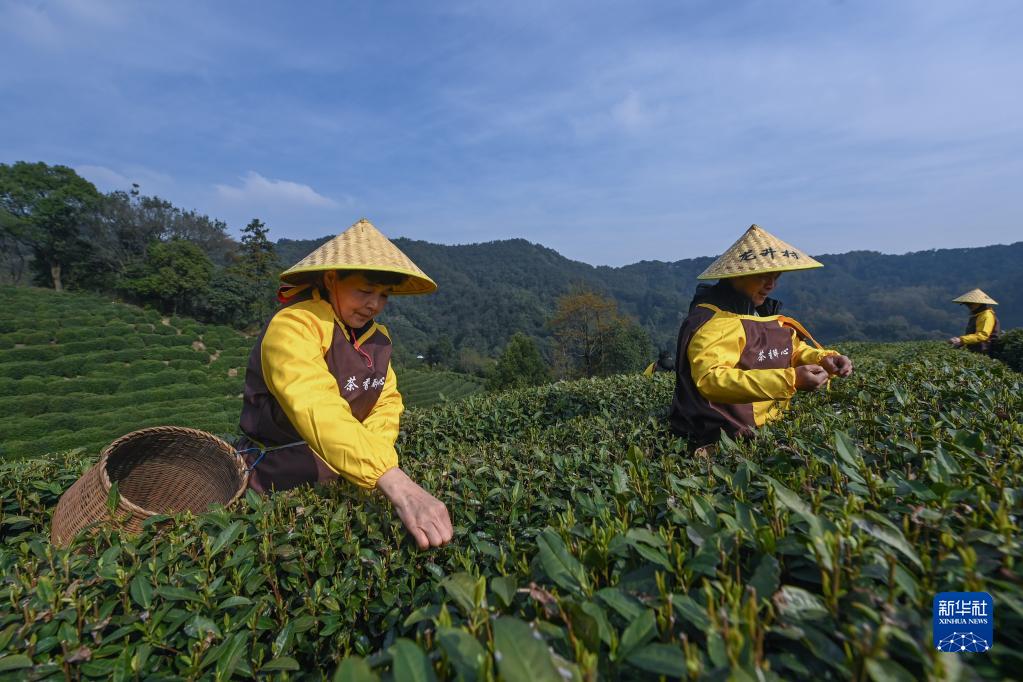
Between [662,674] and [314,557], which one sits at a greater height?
[662,674]

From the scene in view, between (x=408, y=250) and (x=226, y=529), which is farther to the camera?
(x=408, y=250)

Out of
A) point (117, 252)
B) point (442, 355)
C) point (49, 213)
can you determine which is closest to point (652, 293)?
point (442, 355)

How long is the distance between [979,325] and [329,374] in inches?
480

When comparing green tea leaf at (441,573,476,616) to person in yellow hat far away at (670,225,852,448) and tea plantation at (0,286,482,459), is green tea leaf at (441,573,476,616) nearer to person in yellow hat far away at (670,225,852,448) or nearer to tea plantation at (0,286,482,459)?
person in yellow hat far away at (670,225,852,448)

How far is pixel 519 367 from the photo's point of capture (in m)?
35.0

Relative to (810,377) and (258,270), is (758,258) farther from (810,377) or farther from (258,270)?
(258,270)

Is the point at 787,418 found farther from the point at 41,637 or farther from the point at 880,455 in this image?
the point at 41,637

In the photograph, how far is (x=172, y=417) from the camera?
60.3ft

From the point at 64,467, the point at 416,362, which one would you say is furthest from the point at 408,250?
the point at 64,467

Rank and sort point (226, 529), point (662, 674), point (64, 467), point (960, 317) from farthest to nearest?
point (960, 317), point (64, 467), point (226, 529), point (662, 674)

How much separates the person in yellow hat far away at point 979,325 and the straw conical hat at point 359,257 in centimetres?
1057

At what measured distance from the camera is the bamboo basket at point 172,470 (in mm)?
2115

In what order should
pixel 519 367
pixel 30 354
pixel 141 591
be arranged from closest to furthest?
pixel 141 591, pixel 30 354, pixel 519 367

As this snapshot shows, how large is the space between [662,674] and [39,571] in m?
1.67
